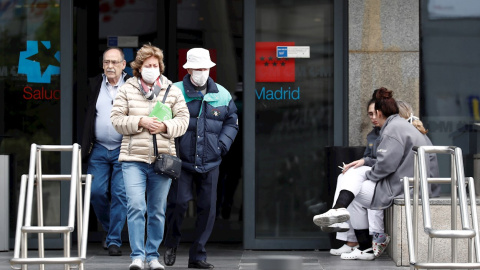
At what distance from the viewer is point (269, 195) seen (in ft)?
31.5

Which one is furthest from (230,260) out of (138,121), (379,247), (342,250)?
(138,121)

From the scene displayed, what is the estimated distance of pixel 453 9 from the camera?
31.1 ft

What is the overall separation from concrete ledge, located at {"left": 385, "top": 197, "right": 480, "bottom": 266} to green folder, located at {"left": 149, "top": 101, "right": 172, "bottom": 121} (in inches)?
86.6

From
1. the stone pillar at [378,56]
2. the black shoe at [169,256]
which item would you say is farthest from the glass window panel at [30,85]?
the stone pillar at [378,56]

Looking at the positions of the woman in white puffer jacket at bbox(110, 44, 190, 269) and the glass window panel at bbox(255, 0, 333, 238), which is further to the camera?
the glass window panel at bbox(255, 0, 333, 238)

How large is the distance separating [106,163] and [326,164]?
2.13 meters

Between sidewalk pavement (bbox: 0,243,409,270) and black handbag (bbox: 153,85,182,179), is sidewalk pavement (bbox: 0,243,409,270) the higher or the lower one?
the lower one

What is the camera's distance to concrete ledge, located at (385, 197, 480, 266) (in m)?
8.39

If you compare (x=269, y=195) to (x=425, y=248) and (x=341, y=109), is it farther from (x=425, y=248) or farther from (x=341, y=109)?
(x=425, y=248)

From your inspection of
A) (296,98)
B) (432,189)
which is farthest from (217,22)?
(432,189)

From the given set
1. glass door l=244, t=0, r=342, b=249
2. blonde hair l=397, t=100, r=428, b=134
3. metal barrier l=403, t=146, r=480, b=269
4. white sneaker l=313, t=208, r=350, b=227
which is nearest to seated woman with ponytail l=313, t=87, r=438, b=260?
white sneaker l=313, t=208, r=350, b=227

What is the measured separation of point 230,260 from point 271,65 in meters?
2.00

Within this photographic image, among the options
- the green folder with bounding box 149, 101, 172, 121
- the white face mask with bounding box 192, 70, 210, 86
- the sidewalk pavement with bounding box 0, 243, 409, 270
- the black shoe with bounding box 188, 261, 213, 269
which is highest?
the white face mask with bounding box 192, 70, 210, 86

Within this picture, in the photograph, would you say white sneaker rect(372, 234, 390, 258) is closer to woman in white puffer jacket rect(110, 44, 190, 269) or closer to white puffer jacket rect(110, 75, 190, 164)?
woman in white puffer jacket rect(110, 44, 190, 269)
